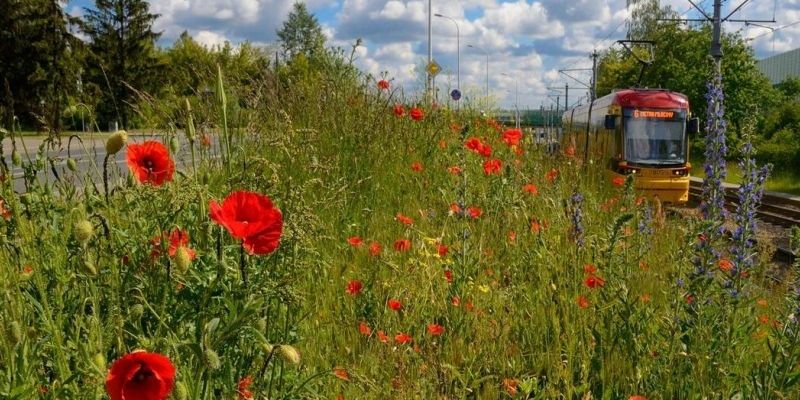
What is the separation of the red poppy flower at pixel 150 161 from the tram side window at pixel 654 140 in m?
12.8

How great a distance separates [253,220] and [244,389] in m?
0.62

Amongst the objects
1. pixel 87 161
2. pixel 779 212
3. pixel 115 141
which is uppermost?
pixel 115 141

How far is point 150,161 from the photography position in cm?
201

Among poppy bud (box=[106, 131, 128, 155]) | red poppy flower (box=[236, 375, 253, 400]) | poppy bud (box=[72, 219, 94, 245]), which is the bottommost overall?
red poppy flower (box=[236, 375, 253, 400])

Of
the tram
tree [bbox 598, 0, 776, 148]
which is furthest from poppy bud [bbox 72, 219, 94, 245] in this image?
tree [bbox 598, 0, 776, 148]

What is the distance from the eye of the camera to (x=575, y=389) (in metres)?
2.40

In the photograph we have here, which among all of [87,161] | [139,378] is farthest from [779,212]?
[139,378]

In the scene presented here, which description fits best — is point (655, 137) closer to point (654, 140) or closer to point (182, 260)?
point (654, 140)

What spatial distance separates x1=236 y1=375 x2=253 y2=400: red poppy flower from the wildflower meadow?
0.5 inches

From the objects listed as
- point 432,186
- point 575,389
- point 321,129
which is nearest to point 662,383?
point 575,389

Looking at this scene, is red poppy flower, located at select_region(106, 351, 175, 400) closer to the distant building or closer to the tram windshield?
the tram windshield

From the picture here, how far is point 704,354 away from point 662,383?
19cm

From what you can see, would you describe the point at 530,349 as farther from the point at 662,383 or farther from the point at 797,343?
the point at 797,343

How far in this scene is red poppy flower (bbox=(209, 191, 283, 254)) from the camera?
4.72 feet
